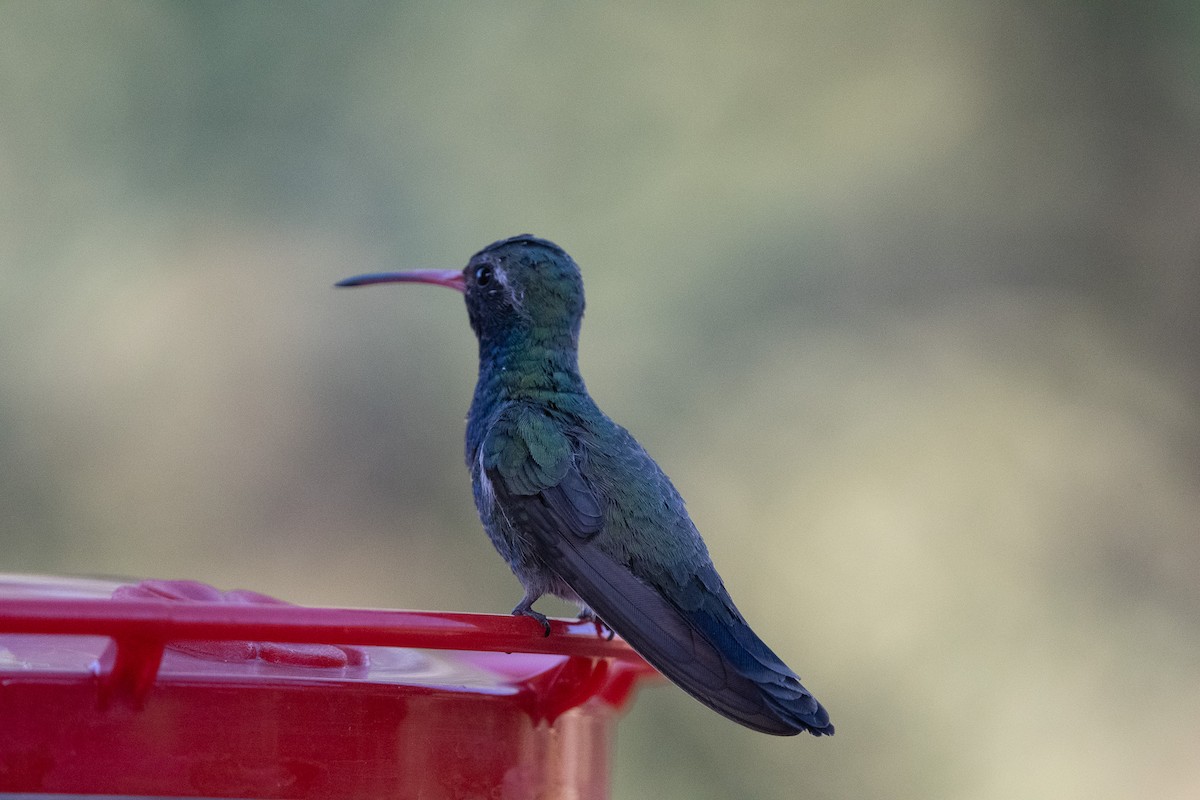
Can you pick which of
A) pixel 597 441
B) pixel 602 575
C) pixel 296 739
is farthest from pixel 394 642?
pixel 597 441

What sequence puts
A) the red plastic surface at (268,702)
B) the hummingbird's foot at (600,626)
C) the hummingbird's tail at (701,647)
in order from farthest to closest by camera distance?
the hummingbird's foot at (600,626) → the hummingbird's tail at (701,647) → the red plastic surface at (268,702)

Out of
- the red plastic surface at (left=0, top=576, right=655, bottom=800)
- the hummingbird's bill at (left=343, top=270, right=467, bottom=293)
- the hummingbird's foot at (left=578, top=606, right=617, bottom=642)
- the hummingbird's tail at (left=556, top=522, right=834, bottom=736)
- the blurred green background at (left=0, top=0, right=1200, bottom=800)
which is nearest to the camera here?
the red plastic surface at (left=0, top=576, right=655, bottom=800)

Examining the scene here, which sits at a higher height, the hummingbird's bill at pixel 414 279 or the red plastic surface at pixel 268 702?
the hummingbird's bill at pixel 414 279

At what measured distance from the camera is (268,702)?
1996mm

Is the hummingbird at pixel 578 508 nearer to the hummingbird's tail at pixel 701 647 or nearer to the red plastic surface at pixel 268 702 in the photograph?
the hummingbird's tail at pixel 701 647

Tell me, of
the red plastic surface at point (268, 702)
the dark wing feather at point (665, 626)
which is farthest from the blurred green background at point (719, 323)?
the red plastic surface at point (268, 702)

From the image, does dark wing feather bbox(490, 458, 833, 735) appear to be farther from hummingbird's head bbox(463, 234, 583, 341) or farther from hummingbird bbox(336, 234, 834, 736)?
hummingbird's head bbox(463, 234, 583, 341)

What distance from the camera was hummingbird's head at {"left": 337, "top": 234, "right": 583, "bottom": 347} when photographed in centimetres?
369

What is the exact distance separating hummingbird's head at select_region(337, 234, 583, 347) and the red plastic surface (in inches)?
57.5

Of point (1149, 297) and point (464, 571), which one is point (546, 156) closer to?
point (464, 571)

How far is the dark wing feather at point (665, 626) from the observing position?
8.07ft

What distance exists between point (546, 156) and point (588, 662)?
526 cm

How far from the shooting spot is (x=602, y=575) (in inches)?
113

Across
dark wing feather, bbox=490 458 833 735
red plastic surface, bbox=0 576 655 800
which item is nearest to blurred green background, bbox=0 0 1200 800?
dark wing feather, bbox=490 458 833 735
